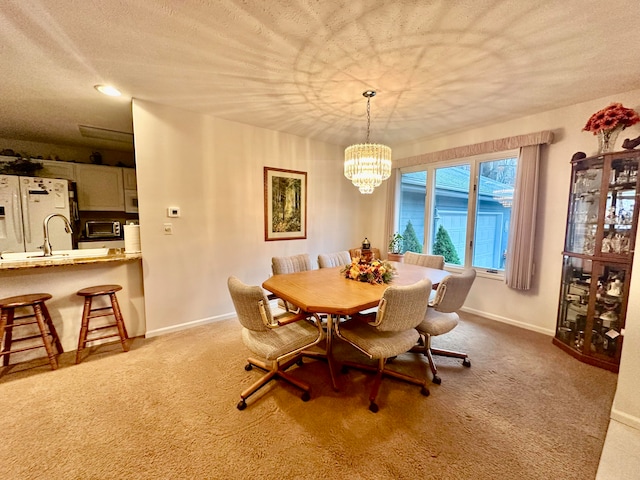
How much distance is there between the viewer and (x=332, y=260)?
3.20 m

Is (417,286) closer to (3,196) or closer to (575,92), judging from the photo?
(575,92)

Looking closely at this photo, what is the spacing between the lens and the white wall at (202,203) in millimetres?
2836

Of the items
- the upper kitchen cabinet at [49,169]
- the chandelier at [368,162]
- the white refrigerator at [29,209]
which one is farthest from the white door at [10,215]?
the chandelier at [368,162]

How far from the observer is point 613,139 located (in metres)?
2.42

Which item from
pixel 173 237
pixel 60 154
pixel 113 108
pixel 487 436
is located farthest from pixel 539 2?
pixel 60 154

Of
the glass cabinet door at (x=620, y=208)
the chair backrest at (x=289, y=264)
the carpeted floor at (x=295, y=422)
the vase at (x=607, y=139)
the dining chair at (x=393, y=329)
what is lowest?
the carpeted floor at (x=295, y=422)

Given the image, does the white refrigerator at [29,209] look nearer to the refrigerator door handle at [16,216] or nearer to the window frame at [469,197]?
the refrigerator door handle at [16,216]

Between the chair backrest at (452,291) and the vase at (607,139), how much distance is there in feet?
5.79

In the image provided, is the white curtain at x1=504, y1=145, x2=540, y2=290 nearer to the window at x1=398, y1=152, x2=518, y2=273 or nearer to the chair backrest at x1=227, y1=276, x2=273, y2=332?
the window at x1=398, y1=152, x2=518, y2=273

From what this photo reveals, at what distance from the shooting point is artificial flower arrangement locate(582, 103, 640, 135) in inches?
87.9

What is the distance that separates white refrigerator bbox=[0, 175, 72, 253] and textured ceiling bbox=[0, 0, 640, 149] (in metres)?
0.95

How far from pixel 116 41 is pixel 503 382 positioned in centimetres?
378

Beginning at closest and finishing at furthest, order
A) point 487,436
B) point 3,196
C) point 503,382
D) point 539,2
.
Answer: point 539,2, point 487,436, point 503,382, point 3,196

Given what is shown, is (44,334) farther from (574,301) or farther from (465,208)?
Result: (574,301)
